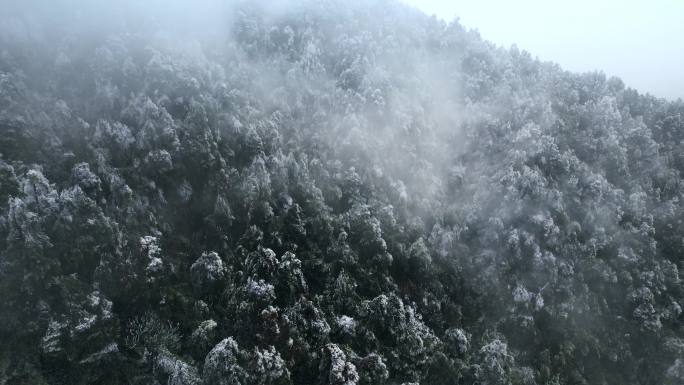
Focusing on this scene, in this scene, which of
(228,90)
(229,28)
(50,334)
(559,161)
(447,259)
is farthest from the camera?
(229,28)

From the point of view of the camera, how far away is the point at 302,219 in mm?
108188

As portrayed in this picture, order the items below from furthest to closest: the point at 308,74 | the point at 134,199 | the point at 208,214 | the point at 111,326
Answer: the point at 308,74 < the point at 208,214 < the point at 134,199 < the point at 111,326

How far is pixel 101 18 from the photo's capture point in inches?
5827

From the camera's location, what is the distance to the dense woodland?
264 ft

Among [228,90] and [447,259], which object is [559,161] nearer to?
[447,259]

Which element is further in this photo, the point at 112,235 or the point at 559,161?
the point at 559,161

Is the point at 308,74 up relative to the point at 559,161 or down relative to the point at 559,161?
up

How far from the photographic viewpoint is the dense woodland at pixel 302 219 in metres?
80.4

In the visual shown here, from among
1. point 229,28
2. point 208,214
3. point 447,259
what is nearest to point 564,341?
point 447,259

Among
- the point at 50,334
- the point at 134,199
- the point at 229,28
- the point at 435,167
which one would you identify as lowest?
the point at 50,334

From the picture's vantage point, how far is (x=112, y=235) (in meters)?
86.2

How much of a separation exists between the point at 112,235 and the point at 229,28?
111 metres

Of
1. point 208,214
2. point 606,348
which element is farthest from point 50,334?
point 606,348

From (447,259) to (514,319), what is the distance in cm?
1847
